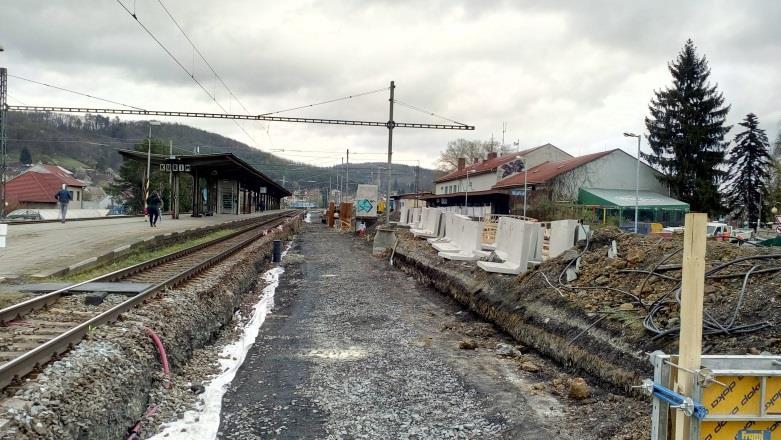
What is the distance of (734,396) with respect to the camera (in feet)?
9.97

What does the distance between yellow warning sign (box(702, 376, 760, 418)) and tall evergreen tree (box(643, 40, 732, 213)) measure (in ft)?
142

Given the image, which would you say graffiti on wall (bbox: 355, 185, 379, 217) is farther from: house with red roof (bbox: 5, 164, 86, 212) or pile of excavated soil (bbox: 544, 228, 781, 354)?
house with red roof (bbox: 5, 164, 86, 212)

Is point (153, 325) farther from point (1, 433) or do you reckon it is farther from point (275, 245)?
point (275, 245)

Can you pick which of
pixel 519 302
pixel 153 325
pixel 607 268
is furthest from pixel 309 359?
pixel 607 268

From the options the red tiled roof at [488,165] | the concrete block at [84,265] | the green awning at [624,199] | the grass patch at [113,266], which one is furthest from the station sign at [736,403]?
the red tiled roof at [488,165]

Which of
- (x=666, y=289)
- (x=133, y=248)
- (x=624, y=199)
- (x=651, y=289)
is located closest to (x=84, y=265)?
(x=133, y=248)

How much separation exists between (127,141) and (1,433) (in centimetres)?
5082

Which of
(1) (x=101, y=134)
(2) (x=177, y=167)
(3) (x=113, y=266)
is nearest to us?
(3) (x=113, y=266)

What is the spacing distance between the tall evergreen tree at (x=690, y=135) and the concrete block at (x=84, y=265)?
41.4 m

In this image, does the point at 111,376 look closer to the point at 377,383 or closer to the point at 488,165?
the point at 377,383

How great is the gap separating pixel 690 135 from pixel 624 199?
777cm

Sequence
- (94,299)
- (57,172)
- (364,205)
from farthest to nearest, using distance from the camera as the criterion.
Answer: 1. (57,172)
2. (364,205)
3. (94,299)

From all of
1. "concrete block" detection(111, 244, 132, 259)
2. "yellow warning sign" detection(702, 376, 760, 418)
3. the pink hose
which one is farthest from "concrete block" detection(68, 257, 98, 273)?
"yellow warning sign" detection(702, 376, 760, 418)

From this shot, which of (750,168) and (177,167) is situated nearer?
(177,167)
